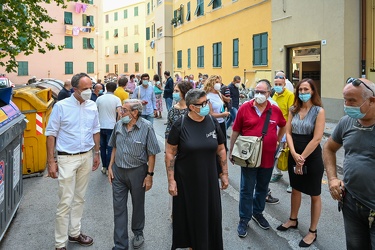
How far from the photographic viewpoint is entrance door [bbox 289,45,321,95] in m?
14.0

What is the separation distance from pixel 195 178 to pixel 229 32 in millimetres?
19999

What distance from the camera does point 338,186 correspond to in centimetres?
270

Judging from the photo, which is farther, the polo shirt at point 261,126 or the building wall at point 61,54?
the building wall at point 61,54

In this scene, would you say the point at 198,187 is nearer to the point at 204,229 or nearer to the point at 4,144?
the point at 204,229

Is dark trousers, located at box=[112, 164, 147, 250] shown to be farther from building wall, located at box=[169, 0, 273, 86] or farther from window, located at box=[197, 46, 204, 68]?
window, located at box=[197, 46, 204, 68]

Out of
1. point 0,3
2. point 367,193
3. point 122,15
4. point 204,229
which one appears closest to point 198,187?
point 204,229

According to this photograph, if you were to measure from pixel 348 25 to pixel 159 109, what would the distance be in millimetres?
8075

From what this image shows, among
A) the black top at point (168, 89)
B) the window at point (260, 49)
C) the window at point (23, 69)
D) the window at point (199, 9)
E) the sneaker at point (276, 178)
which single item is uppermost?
the window at point (199, 9)

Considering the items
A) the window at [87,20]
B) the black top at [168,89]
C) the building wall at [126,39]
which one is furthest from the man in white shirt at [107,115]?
the building wall at [126,39]

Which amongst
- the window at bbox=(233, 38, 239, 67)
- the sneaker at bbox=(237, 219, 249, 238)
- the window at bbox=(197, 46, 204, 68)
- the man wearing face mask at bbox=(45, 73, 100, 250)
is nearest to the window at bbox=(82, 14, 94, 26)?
the window at bbox=(197, 46, 204, 68)

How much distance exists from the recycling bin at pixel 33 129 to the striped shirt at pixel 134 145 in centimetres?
354

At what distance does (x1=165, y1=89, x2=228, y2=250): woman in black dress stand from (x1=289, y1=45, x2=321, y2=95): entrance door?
11.7 meters

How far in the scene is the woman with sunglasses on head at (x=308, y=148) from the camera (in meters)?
4.00

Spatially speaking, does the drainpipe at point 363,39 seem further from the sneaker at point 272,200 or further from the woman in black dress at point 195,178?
the woman in black dress at point 195,178
